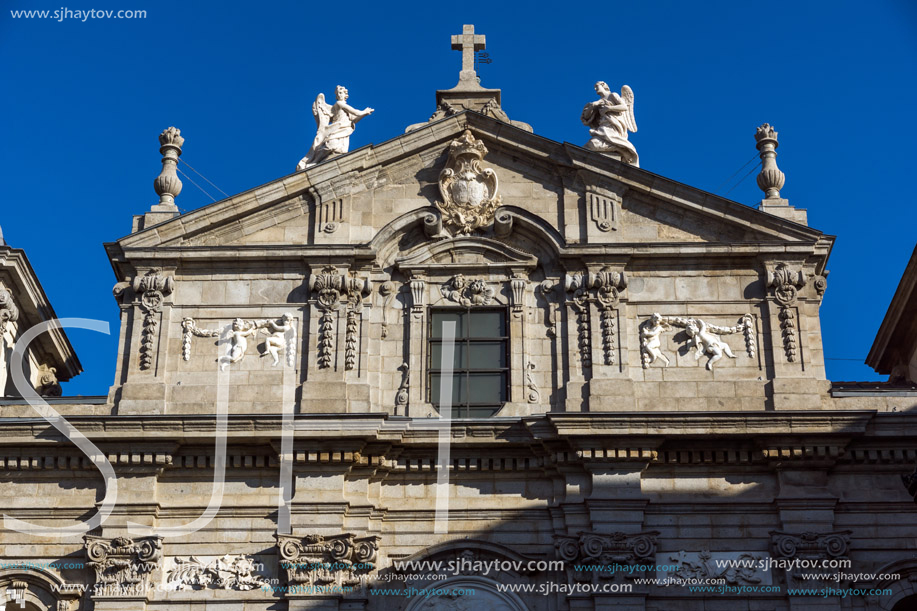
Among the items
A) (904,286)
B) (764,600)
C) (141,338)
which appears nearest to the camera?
(764,600)

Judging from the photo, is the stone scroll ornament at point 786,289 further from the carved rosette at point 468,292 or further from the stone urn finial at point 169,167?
the stone urn finial at point 169,167

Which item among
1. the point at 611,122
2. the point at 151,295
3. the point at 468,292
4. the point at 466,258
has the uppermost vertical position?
the point at 611,122

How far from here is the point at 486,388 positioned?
24.0 meters

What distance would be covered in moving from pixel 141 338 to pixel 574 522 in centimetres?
768

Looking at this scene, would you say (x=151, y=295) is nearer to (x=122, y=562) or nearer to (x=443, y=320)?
(x=122, y=562)

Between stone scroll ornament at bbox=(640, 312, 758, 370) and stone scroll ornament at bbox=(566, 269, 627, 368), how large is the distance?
1.84ft

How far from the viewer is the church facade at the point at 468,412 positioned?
22109 millimetres

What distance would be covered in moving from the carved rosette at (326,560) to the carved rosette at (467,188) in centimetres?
591

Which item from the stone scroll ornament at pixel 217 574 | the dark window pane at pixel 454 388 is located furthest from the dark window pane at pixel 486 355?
the stone scroll ornament at pixel 217 574

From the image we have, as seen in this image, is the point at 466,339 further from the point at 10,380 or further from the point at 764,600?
the point at 10,380

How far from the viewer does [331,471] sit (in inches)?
896

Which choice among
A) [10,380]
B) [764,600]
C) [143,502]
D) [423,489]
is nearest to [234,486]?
[143,502]

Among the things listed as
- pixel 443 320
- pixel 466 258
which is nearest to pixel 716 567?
pixel 443 320

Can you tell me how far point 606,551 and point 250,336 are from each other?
6.86 m
